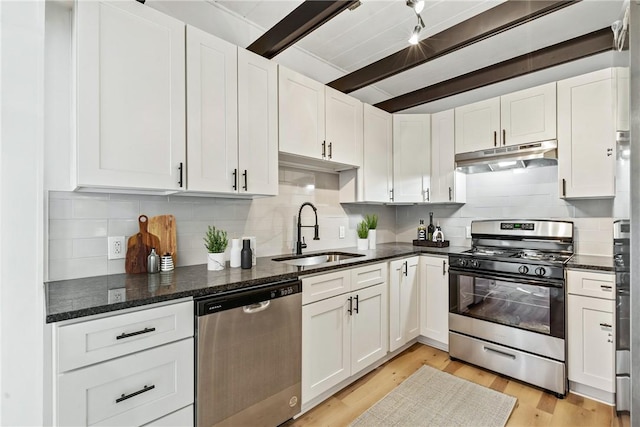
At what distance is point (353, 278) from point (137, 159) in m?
1.59

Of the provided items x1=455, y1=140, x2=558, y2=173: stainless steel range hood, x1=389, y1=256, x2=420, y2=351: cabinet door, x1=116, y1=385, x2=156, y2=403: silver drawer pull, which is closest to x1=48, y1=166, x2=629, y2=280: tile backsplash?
x1=455, y1=140, x2=558, y2=173: stainless steel range hood

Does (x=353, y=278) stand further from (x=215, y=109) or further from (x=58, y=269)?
(x=58, y=269)

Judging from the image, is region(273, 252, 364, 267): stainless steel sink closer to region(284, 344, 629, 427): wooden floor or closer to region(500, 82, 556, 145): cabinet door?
region(284, 344, 629, 427): wooden floor

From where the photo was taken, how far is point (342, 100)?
8.79 feet

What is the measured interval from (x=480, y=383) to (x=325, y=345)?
1.32 meters

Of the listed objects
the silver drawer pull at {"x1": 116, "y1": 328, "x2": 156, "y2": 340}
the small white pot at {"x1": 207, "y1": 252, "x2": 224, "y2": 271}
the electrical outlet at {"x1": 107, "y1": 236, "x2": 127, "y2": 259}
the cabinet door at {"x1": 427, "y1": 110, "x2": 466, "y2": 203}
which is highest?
the cabinet door at {"x1": 427, "y1": 110, "x2": 466, "y2": 203}

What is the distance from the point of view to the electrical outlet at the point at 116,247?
1.73 meters

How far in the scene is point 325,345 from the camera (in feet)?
6.72

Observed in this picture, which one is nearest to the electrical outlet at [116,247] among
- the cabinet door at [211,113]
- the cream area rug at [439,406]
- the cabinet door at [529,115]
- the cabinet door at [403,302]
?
the cabinet door at [211,113]

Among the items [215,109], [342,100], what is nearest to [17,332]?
[215,109]

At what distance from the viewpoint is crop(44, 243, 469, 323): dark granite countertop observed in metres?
1.17

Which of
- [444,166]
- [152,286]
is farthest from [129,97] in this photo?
[444,166]

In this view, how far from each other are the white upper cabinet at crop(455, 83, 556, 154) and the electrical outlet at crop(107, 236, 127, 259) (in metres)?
2.96

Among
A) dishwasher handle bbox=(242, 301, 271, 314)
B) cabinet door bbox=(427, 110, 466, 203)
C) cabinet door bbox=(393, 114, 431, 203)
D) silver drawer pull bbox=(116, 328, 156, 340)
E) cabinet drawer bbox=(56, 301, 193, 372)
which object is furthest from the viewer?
cabinet door bbox=(393, 114, 431, 203)
